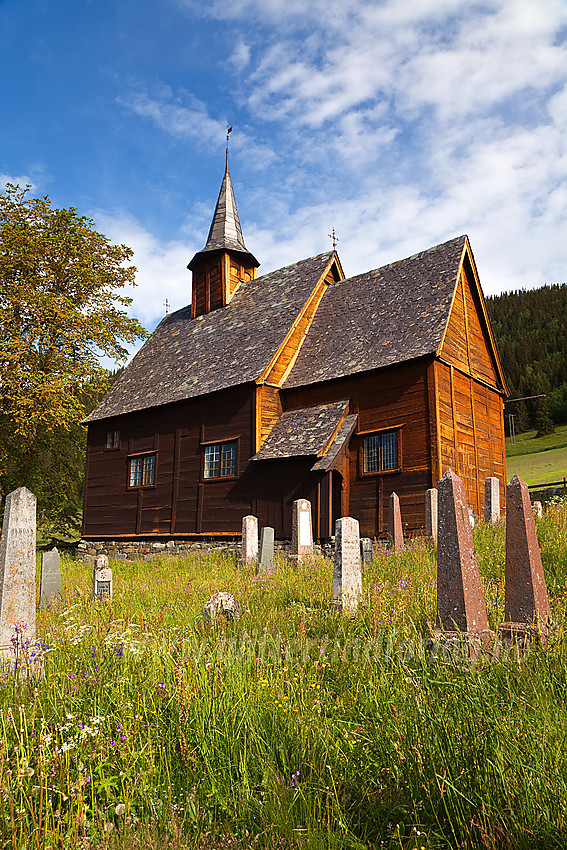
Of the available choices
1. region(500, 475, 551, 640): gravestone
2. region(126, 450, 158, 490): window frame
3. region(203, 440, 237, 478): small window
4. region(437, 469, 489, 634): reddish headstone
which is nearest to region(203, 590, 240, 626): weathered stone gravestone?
region(437, 469, 489, 634): reddish headstone

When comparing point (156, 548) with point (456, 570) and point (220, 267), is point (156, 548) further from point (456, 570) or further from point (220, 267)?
point (456, 570)

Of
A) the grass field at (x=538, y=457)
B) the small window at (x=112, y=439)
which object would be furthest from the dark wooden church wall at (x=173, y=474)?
the grass field at (x=538, y=457)

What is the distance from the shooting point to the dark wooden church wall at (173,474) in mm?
19891

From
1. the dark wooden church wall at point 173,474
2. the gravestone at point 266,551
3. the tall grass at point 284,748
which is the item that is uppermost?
the dark wooden church wall at point 173,474

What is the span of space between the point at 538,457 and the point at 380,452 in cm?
4975

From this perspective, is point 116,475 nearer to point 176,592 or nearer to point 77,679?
point 176,592

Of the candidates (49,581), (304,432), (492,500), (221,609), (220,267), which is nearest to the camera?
(221,609)

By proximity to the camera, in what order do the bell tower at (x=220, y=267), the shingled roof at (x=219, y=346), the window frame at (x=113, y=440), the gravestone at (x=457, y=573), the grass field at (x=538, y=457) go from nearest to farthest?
the gravestone at (x=457, y=573)
the shingled roof at (x=219, y=346)
the window frame at (x=113, y=440)
the bell tower at (x=220, y=267)
the grass field at (x=538, y=457)

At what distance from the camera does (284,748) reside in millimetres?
3543

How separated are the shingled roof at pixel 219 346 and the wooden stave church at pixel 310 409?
8cm

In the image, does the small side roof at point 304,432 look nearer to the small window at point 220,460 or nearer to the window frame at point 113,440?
the small window at point 220,460

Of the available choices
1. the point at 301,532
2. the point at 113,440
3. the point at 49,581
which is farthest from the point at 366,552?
the point at 113,440

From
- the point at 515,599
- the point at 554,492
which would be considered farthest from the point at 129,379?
the point at 515,599

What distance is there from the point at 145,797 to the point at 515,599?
10.5 feet
